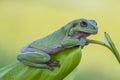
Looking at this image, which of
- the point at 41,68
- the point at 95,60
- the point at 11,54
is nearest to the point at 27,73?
the point at 41,68

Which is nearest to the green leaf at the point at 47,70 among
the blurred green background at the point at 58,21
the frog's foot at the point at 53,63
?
the frog's foot at the point at 53,63

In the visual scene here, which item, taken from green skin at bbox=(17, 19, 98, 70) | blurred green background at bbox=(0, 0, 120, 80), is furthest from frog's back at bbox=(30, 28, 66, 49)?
blurred green background at bbox=(0, 0, 120, 80)

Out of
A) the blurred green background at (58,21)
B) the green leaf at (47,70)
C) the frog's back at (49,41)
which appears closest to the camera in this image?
the green leaf at (47,70)

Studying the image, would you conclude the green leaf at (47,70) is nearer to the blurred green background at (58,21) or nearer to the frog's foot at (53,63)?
the frog's foot at (53,63)

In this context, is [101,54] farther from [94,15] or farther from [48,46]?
[48,46]

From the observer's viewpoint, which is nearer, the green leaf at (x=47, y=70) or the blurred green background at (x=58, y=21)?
the green leaf at (x=47, y=70)

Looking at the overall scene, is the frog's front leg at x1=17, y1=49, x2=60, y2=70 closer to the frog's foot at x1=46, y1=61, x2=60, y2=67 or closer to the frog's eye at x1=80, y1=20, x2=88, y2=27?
the frog's foot at x1=46, y1=61, x2=60, y2=67
